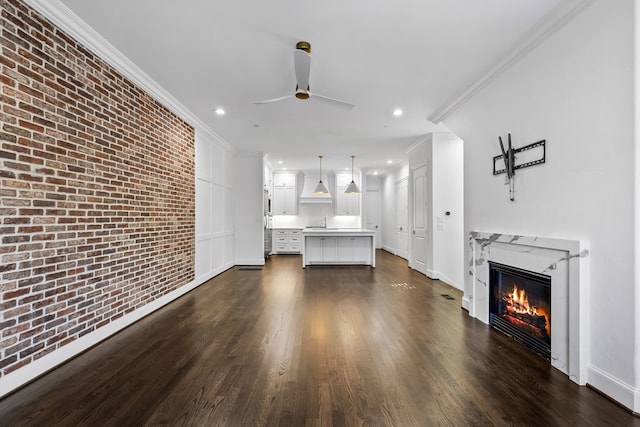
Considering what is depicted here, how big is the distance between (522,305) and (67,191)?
405cm

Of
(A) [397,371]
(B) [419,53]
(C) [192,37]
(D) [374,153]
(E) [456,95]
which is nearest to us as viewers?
(A) [397,371]

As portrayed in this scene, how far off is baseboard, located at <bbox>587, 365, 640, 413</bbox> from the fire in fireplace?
1.29 ft

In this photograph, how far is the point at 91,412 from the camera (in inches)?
69.0

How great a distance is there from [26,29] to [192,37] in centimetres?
108

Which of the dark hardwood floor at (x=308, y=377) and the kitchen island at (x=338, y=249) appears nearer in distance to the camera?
the dark hardwood floor at (x=308, y=377)

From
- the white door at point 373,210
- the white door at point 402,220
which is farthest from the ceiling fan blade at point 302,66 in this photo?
the white door at point 373,210

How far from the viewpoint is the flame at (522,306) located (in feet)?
8.20

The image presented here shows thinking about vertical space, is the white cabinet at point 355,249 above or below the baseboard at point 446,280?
above

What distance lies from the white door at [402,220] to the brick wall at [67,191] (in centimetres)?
627

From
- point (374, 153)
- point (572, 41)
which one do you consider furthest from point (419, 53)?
point (374, 153)

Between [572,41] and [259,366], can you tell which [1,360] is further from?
[572,41]

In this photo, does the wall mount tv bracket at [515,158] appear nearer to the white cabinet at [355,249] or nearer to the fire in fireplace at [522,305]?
the fire in fireplace at [522,305]

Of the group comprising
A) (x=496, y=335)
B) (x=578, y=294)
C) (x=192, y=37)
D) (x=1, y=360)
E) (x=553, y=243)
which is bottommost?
(x=496, y=335)

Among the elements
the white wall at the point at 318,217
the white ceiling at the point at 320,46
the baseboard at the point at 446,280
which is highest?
the white ceiling at the point at 320,46
